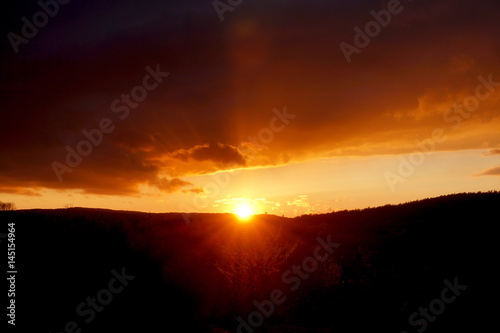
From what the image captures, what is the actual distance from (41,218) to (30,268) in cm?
1358

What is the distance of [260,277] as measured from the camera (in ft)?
108

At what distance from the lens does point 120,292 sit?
33156 mm

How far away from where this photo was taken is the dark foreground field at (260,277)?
2784cm

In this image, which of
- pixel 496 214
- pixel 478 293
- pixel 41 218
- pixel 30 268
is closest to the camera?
pixel 478 293

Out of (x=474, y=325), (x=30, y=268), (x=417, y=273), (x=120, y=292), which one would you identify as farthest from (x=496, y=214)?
(x=30, y=268)

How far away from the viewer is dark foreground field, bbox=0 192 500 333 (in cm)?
2784

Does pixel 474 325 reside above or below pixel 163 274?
below

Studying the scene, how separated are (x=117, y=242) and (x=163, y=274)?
27.5ft

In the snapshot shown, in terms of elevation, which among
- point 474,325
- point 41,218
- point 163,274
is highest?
point 41,218

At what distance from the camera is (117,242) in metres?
41.8

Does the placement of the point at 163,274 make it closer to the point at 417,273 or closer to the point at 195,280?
the point at 195,280

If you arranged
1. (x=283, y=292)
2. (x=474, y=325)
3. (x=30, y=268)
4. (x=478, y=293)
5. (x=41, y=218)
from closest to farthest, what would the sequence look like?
(x=474, y=325)
(x=478, y=293)
(x=283, y=292)
(x=30, y=268)
(x=41, y=218)

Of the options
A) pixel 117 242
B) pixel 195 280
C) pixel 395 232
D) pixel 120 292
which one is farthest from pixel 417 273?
pixel 117 242

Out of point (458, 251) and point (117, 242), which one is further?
point (117, 242)
